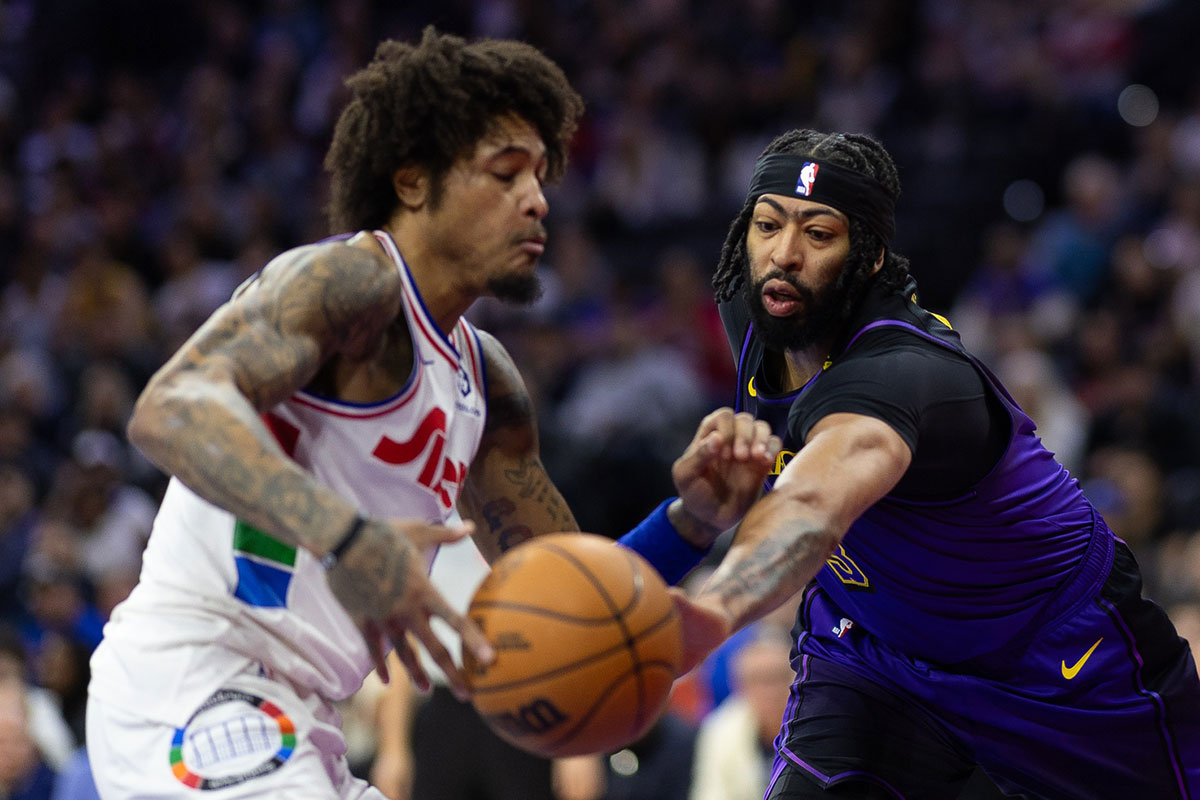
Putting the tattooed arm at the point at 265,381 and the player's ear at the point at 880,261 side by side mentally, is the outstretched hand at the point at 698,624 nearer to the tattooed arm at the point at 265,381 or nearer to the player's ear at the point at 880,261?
the tattooed arm at the point at 265,381

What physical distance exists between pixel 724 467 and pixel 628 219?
30.5 ft

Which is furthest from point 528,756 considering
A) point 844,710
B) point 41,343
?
point 41,343

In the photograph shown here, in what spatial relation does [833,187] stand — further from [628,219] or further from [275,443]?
[628,219]

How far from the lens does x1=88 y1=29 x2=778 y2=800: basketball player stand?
3.23 meters

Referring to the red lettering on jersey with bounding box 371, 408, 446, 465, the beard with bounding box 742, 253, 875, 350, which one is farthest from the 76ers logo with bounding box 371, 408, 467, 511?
the beard with bounding box 742, 253, 875, 350

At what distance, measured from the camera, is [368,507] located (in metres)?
3.82

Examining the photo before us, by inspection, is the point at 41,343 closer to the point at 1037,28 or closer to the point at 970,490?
the point at 1037,28

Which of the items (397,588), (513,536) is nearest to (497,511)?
(513,536)

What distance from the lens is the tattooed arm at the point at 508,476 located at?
4.38m

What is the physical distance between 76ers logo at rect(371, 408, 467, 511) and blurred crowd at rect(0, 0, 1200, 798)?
4309 mm

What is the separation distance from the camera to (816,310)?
4.30 meters

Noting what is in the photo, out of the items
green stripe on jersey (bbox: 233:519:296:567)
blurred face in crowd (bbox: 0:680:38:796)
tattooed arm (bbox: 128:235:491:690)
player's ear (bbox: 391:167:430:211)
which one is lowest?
blurred face in crowd (bbox: 0:680:38:796)

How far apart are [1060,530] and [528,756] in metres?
4.18

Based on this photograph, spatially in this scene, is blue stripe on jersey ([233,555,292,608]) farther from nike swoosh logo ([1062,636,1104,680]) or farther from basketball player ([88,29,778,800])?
nike swoosh logo ([1062,636,1104,680])
